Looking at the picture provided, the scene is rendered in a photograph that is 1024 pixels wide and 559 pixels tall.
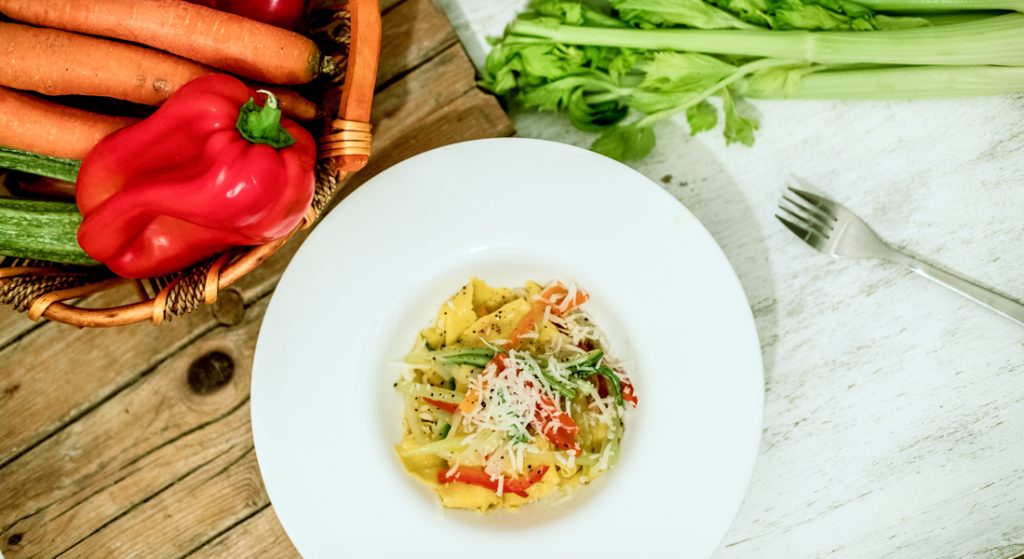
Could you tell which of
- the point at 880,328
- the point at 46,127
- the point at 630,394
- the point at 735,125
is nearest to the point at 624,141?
the point at 735,125

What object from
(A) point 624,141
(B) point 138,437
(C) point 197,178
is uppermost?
(A) point 624,141

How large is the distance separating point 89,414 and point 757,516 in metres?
1.84

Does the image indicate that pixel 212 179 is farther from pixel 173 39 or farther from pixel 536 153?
pixel 536 153

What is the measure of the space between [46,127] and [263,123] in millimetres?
597

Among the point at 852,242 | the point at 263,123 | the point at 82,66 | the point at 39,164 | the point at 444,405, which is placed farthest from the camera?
the point at 852,242

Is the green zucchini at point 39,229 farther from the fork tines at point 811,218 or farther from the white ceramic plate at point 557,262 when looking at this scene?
the fork tines at point 811,218

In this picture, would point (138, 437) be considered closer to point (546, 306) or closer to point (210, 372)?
point (210, 372)

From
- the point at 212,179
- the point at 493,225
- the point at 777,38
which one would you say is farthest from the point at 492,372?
the point at 777,38

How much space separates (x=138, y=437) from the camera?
2.19 metres

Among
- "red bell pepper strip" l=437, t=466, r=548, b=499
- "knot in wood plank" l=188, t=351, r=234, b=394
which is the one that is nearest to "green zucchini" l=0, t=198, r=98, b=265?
"knot in wood plank" l=188, t=351, r=234, b=394

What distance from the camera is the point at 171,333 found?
2.22 metres

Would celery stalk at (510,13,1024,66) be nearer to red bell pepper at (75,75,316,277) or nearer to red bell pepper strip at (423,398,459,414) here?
red bell pepper at (75,75,316,277)

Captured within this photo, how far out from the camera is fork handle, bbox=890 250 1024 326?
221 centimetres

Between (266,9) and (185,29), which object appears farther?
(266,9)
